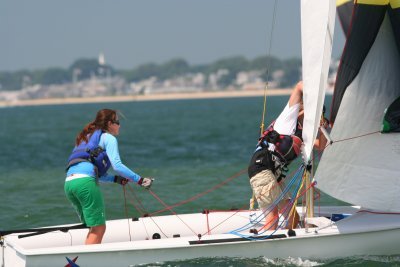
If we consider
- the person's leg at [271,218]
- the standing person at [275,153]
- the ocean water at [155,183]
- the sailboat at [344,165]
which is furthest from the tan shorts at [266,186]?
the ocean water at [155,183]

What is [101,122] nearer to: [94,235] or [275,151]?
[94,235]

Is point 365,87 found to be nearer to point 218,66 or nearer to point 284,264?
point 284,264

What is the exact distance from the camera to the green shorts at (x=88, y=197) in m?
6.96

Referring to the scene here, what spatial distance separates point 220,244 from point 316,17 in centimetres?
207

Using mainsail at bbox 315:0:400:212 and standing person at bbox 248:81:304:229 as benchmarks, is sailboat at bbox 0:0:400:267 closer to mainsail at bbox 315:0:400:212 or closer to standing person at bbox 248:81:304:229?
mainsail at bbox 315:0:400:212

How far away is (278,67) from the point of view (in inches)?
6905

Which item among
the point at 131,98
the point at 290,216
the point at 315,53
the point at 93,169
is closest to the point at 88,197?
the point at 93,169

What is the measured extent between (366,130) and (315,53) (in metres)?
0.95

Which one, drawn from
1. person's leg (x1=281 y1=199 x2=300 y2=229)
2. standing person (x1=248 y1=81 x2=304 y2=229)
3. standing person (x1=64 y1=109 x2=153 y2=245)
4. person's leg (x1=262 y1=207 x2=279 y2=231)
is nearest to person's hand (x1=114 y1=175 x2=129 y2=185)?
standing person (x1=64 y1=109 x2=153 y2=245)

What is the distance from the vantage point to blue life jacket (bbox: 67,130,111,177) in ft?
23.0

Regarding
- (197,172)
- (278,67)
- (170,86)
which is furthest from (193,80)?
(197,172)

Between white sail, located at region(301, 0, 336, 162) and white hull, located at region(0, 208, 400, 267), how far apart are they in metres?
0.81

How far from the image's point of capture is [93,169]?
703 cm

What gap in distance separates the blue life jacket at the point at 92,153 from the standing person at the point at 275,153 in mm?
1384
